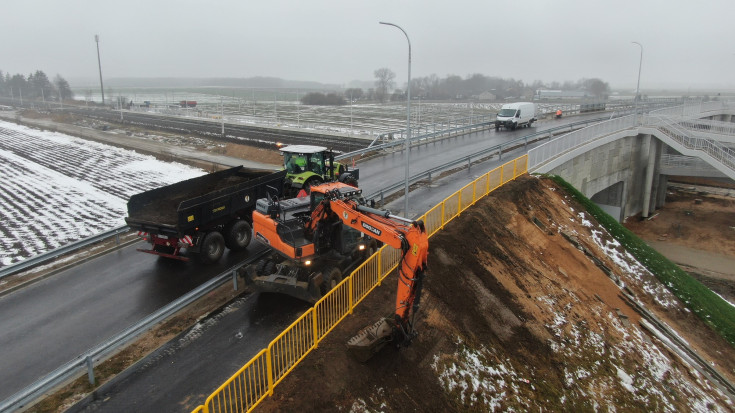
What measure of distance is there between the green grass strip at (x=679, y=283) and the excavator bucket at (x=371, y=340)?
1537cm

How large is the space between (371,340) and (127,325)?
19.2 ft

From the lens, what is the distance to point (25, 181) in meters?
28.7

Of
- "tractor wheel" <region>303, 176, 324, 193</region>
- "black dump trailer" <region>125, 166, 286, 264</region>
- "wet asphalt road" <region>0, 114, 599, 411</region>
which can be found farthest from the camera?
"tractor wheel" <region>303, 176, 324, 193</region>

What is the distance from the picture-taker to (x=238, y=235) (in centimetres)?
1495

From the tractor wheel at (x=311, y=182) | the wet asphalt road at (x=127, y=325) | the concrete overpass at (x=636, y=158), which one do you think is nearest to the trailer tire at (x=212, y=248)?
the wet asphalt road at (x=127, y=325)

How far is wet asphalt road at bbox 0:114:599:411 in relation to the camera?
8.69m

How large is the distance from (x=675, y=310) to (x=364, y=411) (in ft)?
52.0

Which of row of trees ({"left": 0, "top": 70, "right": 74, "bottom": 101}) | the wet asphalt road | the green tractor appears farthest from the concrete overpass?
row of trees ({"left": 0, "top": 70, "right": 74, "bottom": 101})

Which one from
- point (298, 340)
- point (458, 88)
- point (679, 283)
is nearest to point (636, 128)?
point (679, 283)

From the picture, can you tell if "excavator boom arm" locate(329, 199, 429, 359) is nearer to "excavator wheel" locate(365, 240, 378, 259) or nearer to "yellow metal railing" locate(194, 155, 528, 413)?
"yellow metal railing" locate(194, 155, 528, 413)

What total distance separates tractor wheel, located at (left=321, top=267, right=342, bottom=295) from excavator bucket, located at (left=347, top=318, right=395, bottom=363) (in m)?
1.90

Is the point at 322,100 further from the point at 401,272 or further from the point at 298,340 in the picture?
the point at 298,340

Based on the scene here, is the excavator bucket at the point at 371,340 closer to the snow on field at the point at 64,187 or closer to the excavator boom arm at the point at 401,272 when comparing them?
the excavator boom arm at the point at 401,272

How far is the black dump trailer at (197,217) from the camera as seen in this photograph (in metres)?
13.3
